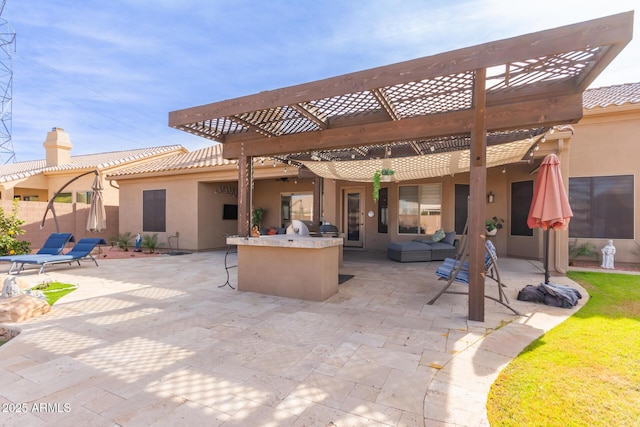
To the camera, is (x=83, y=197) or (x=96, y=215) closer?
(x=96, y=215)

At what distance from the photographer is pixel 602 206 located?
8.07 meters

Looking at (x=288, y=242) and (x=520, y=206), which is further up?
(x=520, y=206)

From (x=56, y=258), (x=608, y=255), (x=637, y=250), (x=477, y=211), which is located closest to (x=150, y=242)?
(x=56, y=258)

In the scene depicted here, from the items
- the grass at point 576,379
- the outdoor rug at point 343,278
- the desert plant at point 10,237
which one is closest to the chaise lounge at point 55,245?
the desert plant at point 10,237

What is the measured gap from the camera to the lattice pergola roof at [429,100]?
2912mm

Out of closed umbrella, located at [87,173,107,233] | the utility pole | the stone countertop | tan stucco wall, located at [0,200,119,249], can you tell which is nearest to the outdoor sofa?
the stone countertop

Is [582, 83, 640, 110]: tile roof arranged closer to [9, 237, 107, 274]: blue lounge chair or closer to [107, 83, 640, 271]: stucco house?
[107, 83, 640, 271]: stucco house

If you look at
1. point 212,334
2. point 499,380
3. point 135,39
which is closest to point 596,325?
point 499,380

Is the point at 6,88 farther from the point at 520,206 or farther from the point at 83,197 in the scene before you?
the point at 520,206

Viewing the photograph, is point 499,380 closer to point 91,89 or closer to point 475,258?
point 475,258

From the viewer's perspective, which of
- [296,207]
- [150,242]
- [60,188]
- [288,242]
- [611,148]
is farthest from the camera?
[60,188]

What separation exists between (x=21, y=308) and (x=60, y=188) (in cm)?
1393

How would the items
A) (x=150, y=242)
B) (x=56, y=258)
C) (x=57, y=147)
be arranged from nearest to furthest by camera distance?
1. (x=56, y=258)
2. (x=150, y=242)
3. (x=57, y=147)

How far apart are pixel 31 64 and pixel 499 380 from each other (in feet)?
88.0
